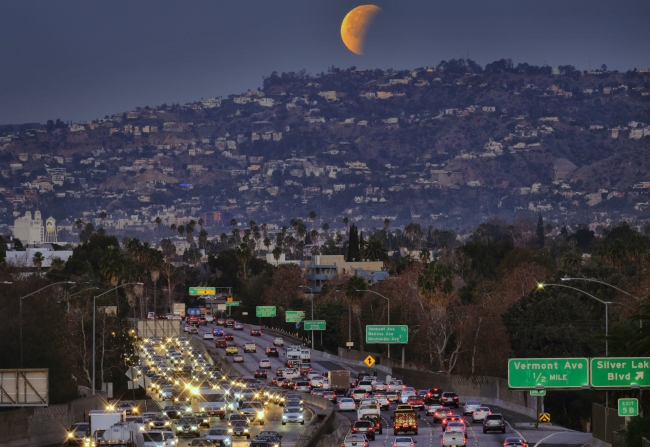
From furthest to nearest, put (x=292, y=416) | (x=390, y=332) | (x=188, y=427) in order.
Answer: (x=390, y=332) → (x=292, y=416) → (x=188, y=427)

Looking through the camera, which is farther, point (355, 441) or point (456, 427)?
point (456, 427)

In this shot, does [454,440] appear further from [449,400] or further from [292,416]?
[449,400]

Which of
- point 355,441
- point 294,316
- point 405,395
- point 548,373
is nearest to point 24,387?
point 355,441

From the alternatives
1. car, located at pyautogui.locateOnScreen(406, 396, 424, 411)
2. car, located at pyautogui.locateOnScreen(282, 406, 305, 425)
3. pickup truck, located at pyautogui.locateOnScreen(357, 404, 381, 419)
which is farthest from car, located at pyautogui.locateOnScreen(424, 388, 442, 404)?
pickup truck, located at pyautogui.locateOnScreen(357, 404, 381, 419)

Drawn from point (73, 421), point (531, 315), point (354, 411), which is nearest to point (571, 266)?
point (531, 315)

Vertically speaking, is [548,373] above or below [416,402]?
above

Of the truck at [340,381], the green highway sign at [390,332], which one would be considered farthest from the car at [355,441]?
the green highway sign at [390,332]

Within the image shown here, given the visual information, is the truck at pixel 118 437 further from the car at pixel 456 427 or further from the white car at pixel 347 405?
the white car at pixel 347 405
